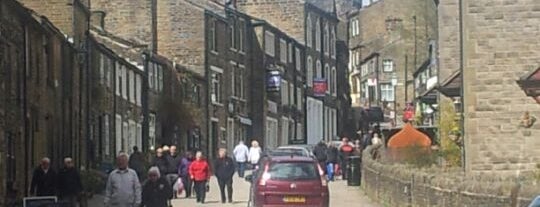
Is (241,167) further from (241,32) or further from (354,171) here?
(241,32)

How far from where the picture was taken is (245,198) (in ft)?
113

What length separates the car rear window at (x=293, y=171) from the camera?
2872cm

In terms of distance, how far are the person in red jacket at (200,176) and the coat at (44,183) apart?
26.5 feet

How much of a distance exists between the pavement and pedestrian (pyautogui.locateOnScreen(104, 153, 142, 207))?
11.1m

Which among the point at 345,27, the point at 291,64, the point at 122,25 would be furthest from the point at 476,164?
the point at 345,27

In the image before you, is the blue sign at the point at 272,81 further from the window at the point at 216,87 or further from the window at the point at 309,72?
the window at the point at 309,72

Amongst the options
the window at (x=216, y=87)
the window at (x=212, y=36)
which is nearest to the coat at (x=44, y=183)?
the window at (x=216, y=87)

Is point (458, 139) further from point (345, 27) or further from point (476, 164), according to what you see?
point (345, 27)

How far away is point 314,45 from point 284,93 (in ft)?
24.4

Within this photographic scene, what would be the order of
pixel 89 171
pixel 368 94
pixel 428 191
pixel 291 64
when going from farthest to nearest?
pixel 368 94
pixel 291 64
pixel 89 171
pixel 428 191

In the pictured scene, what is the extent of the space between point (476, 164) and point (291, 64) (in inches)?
1639

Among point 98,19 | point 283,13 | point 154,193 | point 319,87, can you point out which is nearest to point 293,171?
point 154,193

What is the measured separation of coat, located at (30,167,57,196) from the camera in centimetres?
2355

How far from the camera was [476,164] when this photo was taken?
30266 mm
